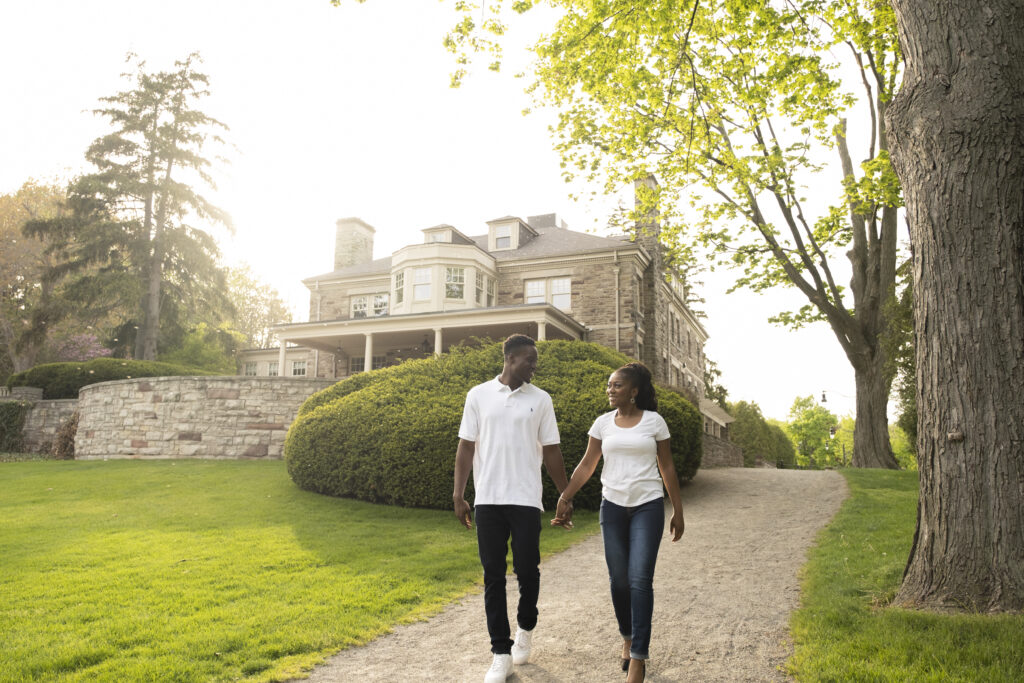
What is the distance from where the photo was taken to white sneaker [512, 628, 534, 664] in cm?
423

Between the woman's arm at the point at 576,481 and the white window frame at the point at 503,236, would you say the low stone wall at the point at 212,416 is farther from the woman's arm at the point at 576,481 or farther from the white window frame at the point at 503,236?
the woman's arm at the point at 576,481

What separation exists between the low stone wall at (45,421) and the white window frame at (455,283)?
11.9 m

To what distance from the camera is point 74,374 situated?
23438mm

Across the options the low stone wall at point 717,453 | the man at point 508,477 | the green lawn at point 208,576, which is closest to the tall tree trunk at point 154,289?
the green lawn at point 208,576

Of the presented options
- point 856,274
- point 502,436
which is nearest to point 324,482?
point 502,436

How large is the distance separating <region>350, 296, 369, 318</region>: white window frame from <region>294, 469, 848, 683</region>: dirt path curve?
2073 cm

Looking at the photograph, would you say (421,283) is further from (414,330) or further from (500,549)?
(500,549)

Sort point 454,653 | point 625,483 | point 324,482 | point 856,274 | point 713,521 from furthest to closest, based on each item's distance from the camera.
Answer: point 856,274, point 324,482, point 713,521, point 454,653, point 625,483

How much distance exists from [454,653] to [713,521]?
249 inches

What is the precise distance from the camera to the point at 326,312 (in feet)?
94.1

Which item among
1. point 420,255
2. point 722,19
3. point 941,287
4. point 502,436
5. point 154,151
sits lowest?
point 502,436

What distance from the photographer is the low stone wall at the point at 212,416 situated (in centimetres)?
1691

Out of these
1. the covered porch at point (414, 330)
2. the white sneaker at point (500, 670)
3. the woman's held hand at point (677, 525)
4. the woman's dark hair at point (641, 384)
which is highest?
the covered porch at point (414, 330)

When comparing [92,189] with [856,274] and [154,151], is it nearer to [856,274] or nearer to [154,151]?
[154,151]
